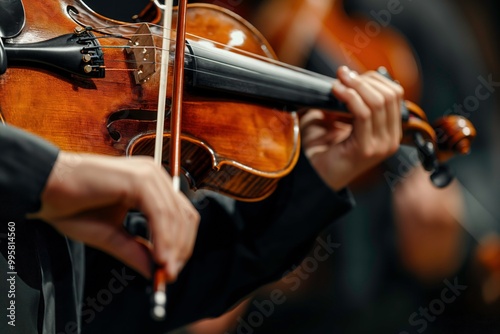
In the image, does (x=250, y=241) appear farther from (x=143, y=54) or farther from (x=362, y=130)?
(x=143, y=54)

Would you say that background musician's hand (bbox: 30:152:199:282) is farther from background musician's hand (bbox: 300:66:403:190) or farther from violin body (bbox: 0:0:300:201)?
background musician's hand (bbox: 300:66:403:190)

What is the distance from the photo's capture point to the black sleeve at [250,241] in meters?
1.05

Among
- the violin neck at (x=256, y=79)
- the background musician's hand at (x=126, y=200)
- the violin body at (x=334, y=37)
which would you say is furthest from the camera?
the violin body at (x=334, y=37)

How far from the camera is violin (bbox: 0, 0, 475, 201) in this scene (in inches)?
29.8

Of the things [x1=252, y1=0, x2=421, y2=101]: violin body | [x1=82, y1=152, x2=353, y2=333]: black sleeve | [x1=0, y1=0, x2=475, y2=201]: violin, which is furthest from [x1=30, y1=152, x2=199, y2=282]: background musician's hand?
[x1=252, y1=0, x2=421, y2=101]: violin body

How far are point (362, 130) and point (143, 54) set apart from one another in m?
0.37

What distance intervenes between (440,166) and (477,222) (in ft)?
2.25

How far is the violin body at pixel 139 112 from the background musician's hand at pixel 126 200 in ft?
0.60

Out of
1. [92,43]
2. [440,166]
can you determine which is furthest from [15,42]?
[440,166]

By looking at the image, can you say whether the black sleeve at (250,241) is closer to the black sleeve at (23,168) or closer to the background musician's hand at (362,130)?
the background musician's hand at (362,130)

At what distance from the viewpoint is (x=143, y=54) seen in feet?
2.74

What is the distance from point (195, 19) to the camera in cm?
98

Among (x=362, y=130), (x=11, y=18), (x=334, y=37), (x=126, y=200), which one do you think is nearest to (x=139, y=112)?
(x=11, y=18)

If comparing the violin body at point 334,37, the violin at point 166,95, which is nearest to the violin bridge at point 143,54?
the violin at point 166,95
